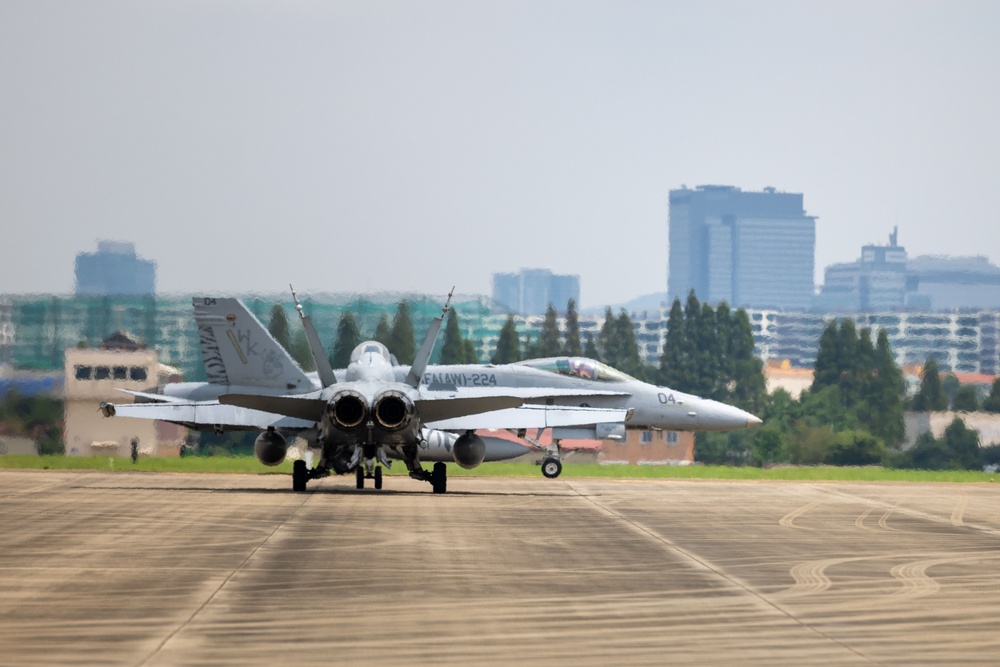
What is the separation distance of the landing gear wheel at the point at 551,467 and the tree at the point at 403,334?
33.2 ft

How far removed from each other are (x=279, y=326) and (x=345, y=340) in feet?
7.02

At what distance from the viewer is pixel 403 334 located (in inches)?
2153

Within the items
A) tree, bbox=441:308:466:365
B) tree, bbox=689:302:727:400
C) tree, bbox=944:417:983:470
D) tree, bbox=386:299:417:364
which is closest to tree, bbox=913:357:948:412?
tree, bbox=689:302:727:400

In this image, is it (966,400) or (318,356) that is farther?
(966,400)

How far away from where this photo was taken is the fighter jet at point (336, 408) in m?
30.8

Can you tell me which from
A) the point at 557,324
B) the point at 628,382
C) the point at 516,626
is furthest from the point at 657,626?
the point at 557,324

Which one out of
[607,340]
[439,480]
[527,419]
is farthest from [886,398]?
[439,480]

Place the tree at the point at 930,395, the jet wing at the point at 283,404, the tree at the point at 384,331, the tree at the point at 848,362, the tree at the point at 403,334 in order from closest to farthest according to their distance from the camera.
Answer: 1. the jet wing at the point at 283,404
2. the tree at the point at 384,331
3. the tree at the point at 403,334
4. the tree at the point at 930,395
5. the tree at the point at 848,362

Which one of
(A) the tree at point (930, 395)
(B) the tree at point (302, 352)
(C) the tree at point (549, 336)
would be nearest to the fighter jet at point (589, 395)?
(B) the tree at point (302, 352)

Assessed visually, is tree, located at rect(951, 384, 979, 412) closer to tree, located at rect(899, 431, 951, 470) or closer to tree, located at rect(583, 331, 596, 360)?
tree, located at rect(899, 431, 951, 470)

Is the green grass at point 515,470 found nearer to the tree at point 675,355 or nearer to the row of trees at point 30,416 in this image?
the row of trees at point 30,416

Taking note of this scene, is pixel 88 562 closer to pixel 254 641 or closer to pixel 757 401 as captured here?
pixel 254 641

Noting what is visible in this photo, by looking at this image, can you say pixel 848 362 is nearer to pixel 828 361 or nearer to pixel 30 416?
pixel 828 361

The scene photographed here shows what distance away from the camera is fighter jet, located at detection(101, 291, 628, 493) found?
3081 cm
